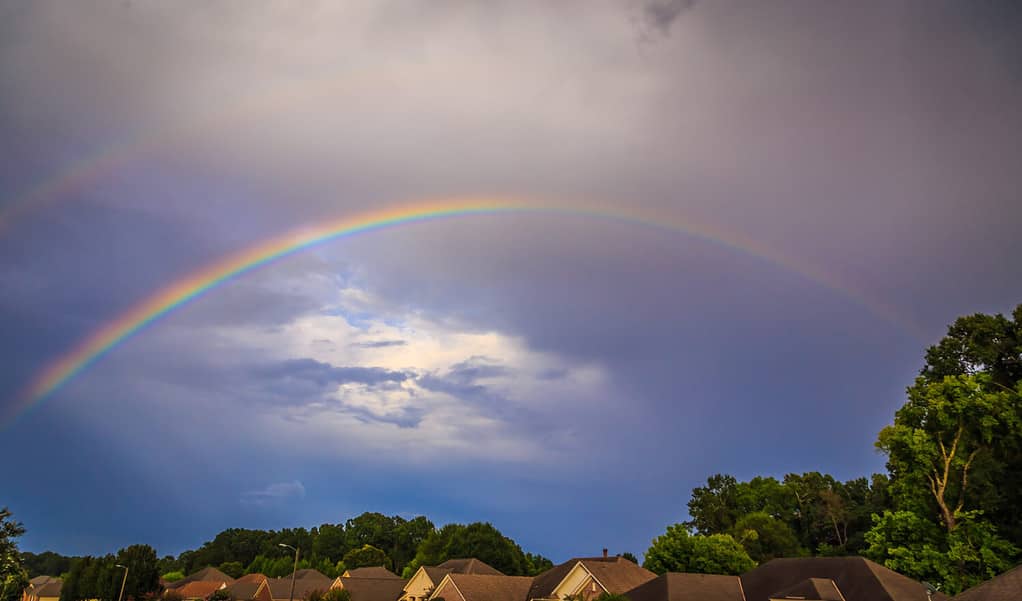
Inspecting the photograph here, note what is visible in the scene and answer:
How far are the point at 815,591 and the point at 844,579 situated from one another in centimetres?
349

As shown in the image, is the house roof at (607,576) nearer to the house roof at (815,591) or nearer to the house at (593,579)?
the house at (593,579)

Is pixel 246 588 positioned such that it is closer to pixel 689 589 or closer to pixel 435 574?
pixel 435 574

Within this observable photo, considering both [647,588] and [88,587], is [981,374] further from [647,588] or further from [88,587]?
[88,587]

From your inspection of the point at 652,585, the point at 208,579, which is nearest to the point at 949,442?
the point at 652,585

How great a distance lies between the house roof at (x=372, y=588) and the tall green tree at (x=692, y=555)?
37272 millimetres

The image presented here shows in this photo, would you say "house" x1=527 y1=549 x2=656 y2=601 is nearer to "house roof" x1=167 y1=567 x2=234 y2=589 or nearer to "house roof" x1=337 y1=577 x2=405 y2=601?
"house roof" x1=337 y1=577 x2=405 y2=601

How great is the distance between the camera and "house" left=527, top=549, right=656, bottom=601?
6988 centimetres

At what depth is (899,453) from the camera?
49625mm

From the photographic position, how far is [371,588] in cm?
9594

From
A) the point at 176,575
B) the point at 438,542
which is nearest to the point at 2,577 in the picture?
the point at 438,542

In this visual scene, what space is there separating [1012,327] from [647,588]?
114 feet

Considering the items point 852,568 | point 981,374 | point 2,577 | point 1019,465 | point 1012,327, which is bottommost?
point 2,577

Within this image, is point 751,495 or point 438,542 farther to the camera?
point 438,542

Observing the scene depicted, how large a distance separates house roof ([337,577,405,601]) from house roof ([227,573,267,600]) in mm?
33477
